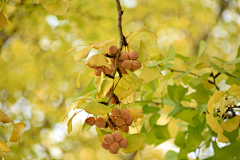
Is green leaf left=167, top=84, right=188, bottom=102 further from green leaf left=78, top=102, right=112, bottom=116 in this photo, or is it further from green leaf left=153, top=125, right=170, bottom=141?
green leaf left=78, top=102, right=112, bottom=116

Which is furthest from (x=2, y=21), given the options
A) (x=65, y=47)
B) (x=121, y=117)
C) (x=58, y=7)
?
(x=65, y=47)

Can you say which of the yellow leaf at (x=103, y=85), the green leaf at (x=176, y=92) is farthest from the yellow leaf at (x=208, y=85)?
the yellow leaf at (x=103, y=85)

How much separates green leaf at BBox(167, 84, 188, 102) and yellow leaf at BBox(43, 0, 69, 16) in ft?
0.90

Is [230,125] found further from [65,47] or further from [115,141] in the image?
[65,47]

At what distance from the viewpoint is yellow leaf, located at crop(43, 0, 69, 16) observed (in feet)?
0.69

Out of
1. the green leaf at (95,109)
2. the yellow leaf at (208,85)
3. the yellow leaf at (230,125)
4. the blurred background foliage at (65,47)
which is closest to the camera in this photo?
the green leaf at (95,109)

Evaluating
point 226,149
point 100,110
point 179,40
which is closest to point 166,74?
point 226,149

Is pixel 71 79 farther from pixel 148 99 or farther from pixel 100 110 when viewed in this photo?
pixel 100 110

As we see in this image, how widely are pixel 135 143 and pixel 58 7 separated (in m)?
0.16

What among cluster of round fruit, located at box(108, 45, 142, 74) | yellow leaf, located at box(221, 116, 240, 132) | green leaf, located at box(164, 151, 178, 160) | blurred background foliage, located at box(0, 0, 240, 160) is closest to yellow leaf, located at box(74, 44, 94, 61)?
cluster of round fruit, located at box(108, 45, 142, 74)

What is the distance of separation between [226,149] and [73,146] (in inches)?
50.6

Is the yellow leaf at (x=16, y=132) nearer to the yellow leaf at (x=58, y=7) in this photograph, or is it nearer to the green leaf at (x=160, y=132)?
the yellow leaf at (x=58, y=7)

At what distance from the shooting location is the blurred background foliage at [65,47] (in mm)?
979

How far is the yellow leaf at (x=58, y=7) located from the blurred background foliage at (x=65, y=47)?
55cm
